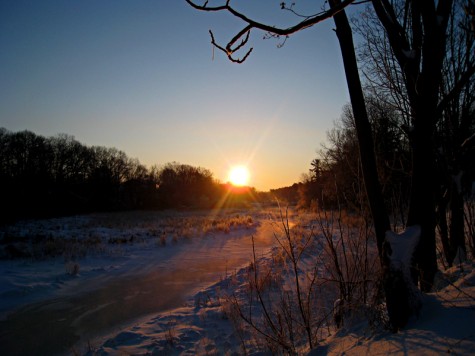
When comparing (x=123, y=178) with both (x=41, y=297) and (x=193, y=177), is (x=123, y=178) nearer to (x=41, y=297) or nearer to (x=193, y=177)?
(x=193, y=177)

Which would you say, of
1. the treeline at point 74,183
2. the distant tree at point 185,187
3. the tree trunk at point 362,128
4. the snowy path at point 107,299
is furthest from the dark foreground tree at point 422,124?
the distant tree at point 185,187

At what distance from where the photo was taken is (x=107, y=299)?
21.2ft

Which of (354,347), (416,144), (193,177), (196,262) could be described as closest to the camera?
(354,347)

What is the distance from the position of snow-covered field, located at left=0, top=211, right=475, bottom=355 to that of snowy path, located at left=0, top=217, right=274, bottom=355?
21mm

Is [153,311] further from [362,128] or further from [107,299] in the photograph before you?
[362,128]

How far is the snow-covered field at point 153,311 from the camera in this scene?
2029 mm

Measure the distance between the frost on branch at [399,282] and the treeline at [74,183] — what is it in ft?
Answer: 113

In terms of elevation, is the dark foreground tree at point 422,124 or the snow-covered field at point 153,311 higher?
the dark foreground tree at point 422,124

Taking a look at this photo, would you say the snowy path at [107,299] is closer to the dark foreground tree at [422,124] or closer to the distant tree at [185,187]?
the dark foreground tree at [422,124]

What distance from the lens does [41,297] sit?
6664 mm

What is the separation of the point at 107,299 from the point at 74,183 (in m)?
47.0

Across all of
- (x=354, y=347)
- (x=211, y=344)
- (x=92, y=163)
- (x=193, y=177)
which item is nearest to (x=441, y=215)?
(x=354, y=347)

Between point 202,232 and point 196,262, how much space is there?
7.17 metres

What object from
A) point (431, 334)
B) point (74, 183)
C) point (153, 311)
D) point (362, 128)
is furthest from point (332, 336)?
point (74, 183)
